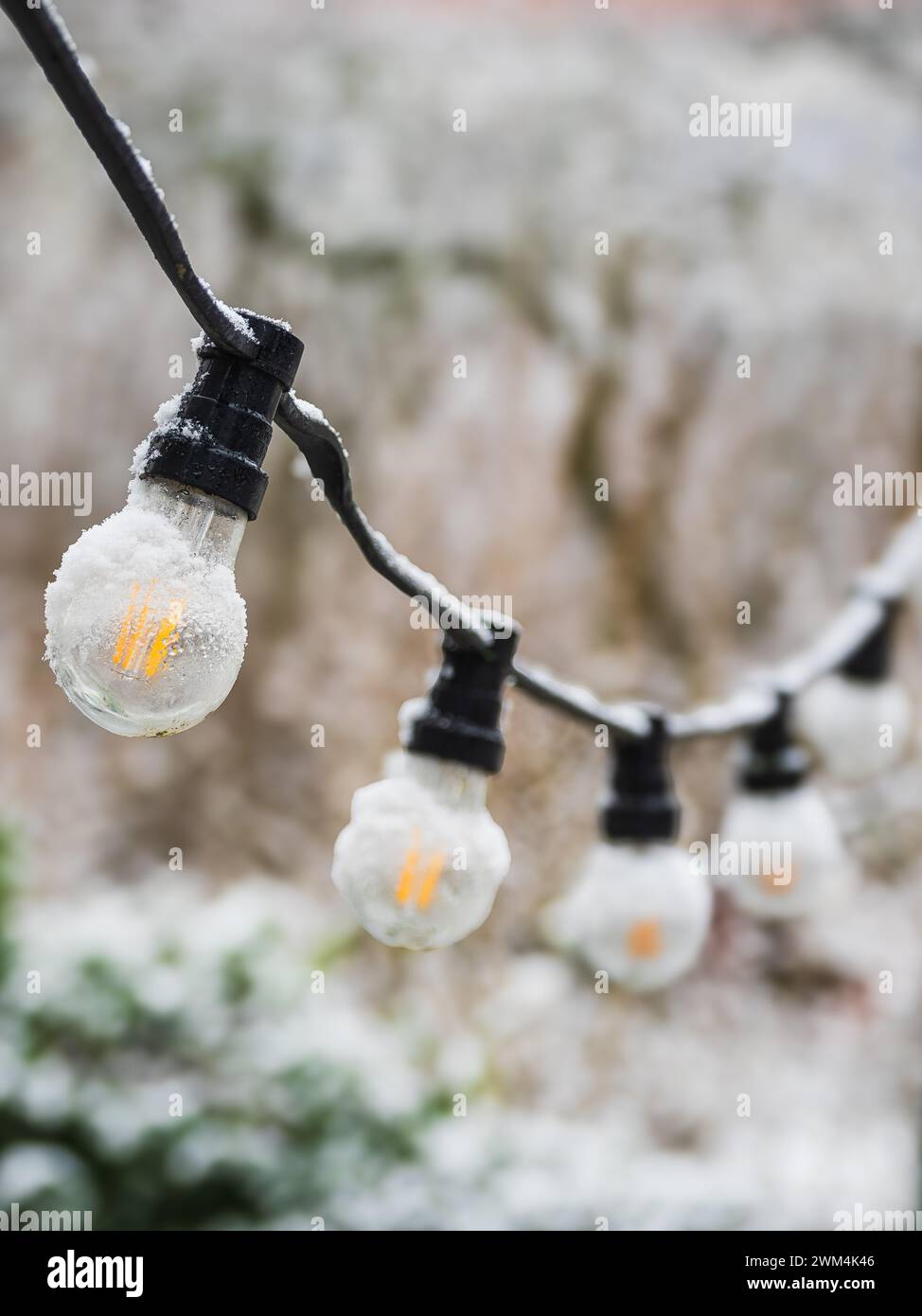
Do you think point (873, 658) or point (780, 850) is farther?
point (873, 658)

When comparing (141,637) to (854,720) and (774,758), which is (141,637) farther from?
(854,720)

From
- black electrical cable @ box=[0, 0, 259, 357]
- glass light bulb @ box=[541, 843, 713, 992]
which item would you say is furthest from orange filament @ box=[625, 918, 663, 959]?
black electrical cable @ box=[0, 0, 259, 357]

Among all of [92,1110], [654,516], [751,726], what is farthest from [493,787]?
[751,726]

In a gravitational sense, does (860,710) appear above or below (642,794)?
above

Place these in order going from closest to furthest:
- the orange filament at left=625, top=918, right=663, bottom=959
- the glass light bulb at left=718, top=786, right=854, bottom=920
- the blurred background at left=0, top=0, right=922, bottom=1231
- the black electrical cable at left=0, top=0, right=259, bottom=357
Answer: the black electrical cable at left=0, top=0, right=259, bottom=357 < the orange filament at left=625, top=918, right=663, bottom=959 < the glass light bulb at left=718, top=786, right=854, bottom=920 < the blurred background at left=0, top=0, right=922, bottom=1231

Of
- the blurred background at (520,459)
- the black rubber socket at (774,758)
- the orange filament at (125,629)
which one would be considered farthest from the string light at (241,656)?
the blurred background at (520,459)

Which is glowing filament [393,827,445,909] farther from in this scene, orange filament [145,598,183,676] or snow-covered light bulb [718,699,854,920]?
snow-covered light bulb [718,699,854,920]

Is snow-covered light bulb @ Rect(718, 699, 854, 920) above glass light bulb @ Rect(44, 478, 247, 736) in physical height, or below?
below

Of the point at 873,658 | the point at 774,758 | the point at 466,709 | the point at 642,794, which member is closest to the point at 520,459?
the point at 873,658
